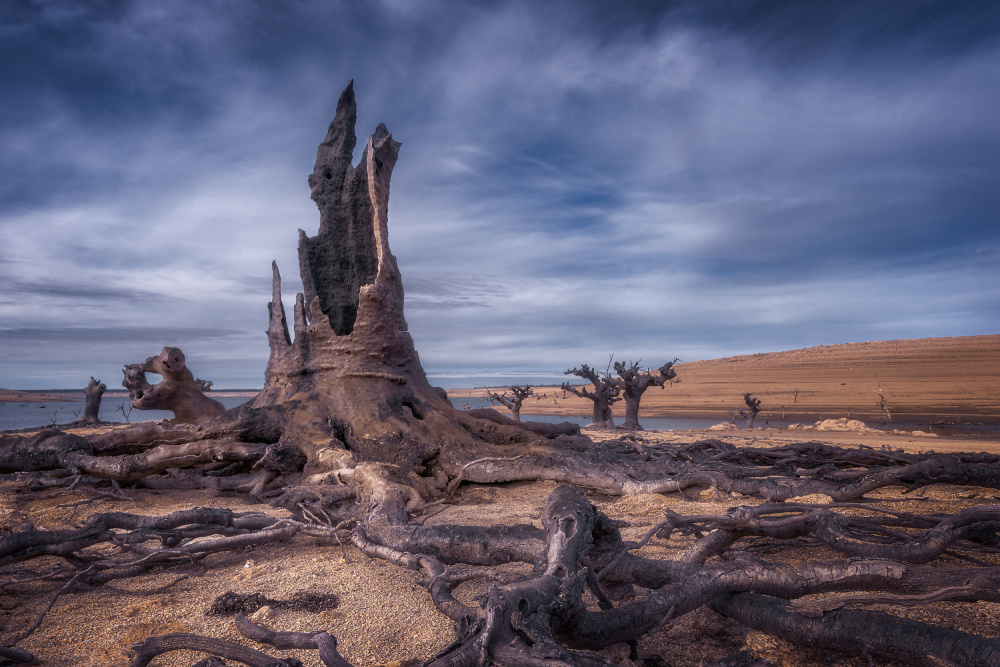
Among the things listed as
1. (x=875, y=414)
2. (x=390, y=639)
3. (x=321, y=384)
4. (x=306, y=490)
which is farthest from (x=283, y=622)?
(x=875, y=414)

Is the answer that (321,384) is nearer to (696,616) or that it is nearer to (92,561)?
(92,561)

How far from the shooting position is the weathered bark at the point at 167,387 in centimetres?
991

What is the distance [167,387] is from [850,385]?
168 feet

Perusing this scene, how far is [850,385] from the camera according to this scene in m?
44.7

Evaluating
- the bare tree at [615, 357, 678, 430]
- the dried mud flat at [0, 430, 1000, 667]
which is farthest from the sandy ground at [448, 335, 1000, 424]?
the dried mud flat at [0, 430, 1000, 667]

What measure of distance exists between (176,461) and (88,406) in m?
20.5

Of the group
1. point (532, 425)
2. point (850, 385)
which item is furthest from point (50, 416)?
point (850, 385)

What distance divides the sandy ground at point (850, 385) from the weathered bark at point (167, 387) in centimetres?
2865

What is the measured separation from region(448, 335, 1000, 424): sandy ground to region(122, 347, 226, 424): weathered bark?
28.6 meters

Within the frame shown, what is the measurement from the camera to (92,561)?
3650 millimetres

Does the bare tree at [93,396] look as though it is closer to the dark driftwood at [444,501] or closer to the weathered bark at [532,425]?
the dark driftwood at [444,501]

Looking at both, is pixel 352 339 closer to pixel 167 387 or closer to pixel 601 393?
pixel 167 387

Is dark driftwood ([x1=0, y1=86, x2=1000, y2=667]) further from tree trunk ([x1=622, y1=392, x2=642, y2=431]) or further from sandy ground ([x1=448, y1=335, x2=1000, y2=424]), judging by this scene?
sandy ground ([x1=448, y1=335, x2=1000, y2=424])

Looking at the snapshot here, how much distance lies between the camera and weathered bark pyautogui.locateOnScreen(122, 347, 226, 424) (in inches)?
390
